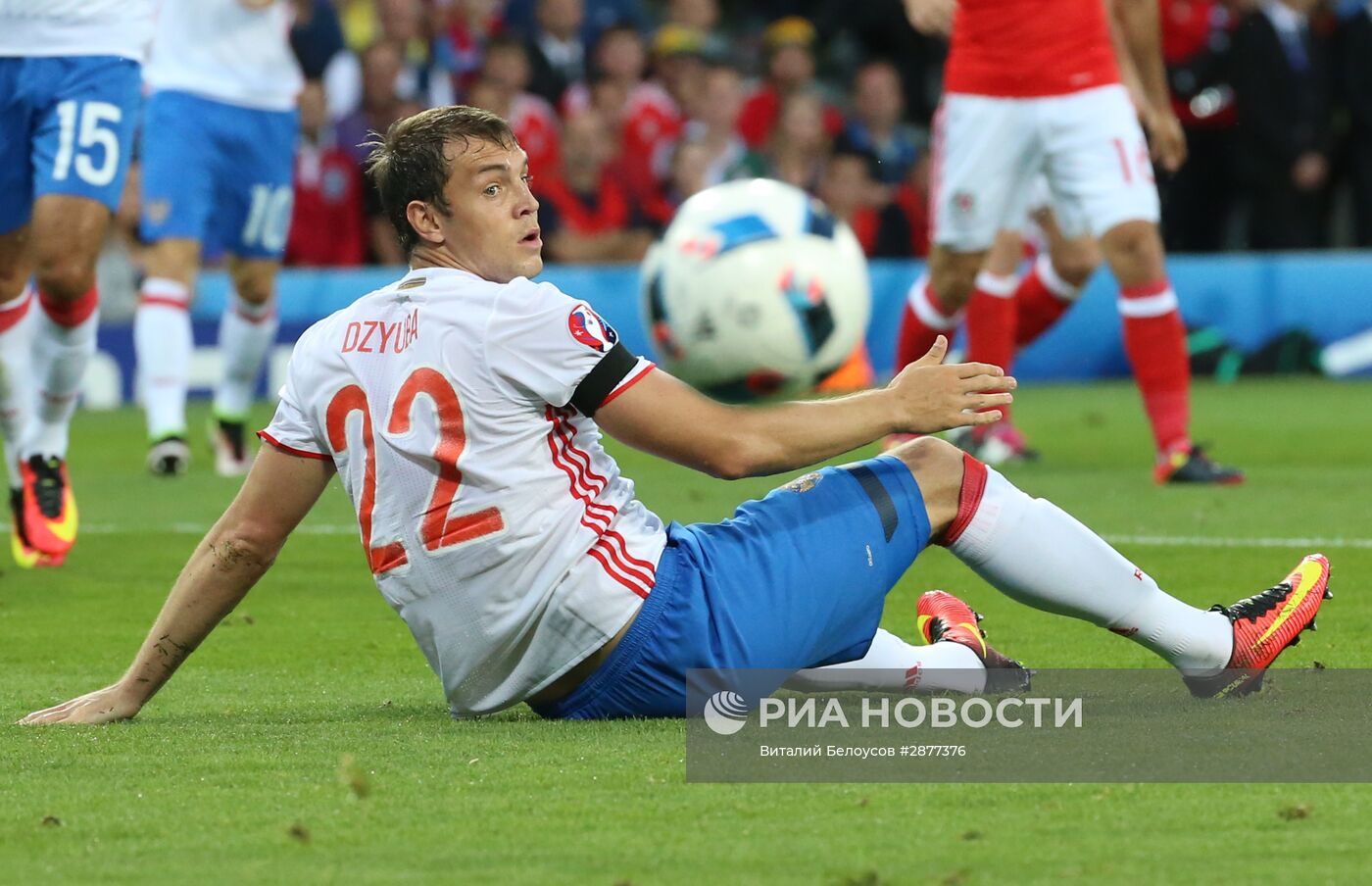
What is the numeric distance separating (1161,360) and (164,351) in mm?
4147

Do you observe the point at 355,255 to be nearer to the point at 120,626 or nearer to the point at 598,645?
the point at 120,626

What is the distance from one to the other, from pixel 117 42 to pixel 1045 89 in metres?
3.60

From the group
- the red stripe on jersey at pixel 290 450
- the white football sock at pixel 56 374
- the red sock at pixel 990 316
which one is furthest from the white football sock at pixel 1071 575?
the red sock at pixel 990 316

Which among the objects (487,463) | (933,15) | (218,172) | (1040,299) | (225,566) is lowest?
(1040,299)

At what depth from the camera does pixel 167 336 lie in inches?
382

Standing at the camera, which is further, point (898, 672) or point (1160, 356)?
point (1160, 356)

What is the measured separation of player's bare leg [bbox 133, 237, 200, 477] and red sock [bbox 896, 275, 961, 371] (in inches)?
120

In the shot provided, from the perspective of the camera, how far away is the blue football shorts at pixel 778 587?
4.18m

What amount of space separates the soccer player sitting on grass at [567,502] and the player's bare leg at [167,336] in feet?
17.6

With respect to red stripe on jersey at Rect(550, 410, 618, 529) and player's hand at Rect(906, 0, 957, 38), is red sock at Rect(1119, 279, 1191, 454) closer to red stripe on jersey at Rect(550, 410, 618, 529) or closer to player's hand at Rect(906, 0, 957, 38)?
player's hand at Rect(906, 0, 957, 38)

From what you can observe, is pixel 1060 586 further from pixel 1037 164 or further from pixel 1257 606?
pixel 1037 164

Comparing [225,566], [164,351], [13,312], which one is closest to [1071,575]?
[225,566]

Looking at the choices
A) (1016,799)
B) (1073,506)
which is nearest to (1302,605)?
(1016,799)

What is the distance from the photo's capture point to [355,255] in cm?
1567
